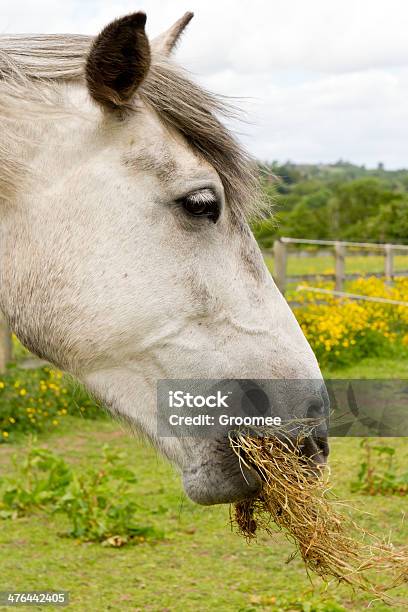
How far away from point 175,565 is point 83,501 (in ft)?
2.68

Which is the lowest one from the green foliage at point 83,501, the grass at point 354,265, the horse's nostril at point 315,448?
the green foliage at point 83,501

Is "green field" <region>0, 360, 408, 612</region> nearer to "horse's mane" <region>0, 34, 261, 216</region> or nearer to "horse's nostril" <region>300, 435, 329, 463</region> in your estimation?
"horse's nostril" <region>300, 435, 329, 463</region>

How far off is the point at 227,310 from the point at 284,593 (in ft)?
7.80

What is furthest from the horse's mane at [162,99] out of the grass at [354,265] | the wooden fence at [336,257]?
the grass at [354,265]

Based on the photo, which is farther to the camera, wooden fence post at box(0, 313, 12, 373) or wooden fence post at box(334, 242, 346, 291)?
wooden fence post at box(334, 242, 346, 291)

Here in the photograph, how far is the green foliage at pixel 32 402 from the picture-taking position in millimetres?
7169

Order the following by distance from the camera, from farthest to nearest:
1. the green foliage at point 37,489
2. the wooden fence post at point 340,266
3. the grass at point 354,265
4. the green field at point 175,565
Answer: the grass at point 354,265 → the wooden fence post at point 340,266 → the green foliage at point 37,489 → the green field at point 175,565

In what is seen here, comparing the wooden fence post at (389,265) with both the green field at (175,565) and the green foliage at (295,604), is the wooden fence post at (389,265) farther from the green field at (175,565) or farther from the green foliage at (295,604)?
the green foliage at (295,604)

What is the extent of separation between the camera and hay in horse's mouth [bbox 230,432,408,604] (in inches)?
88.6

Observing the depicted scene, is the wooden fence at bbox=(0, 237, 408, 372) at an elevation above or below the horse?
above

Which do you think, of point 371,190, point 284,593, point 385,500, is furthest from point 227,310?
point 371,190

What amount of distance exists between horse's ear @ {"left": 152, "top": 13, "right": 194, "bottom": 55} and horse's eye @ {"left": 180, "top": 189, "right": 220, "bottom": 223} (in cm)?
67

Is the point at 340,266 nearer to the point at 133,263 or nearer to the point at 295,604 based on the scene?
the point at 295,604

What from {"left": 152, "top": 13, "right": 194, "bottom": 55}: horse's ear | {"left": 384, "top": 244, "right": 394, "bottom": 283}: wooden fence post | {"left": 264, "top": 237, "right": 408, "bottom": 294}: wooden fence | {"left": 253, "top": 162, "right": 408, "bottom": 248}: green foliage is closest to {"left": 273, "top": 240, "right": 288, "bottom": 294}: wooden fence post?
{"left": 264, "top": 237, "right": 408, "bottom": 294}: wooden fence
